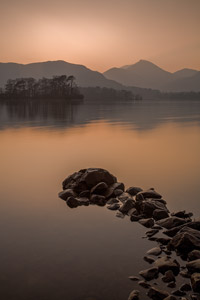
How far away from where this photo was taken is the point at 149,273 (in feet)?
21.9

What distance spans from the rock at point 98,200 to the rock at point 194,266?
16.4ft

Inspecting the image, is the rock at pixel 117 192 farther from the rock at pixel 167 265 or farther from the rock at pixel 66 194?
the rock at pixel 167 265

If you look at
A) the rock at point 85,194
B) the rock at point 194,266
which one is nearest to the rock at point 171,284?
the rock at point 194,266

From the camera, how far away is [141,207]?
10281 millimetres

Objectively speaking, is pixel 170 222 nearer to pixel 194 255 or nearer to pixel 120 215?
pixel 120 215

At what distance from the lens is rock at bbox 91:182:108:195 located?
1214cm

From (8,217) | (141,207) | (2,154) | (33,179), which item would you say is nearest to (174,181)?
(141,207)

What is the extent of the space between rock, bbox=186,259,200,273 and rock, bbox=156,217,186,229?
2229 mm

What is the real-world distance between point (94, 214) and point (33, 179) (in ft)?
19.2

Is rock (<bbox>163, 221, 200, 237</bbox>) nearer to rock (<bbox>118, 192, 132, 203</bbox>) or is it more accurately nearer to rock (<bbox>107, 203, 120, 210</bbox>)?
rock (<bbox>107, 203, 120, 210</bbox>)

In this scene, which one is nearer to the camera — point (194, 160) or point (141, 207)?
point (141, 207)

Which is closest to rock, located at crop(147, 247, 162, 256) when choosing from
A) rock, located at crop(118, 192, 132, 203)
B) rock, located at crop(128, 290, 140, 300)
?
rock, located at crop(128, 290, 140, 300)

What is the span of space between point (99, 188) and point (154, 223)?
334cm

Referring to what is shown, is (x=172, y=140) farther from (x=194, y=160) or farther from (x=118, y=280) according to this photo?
(x=118, y=280)
